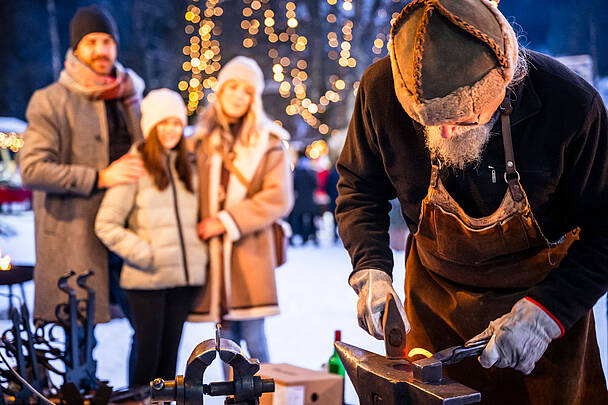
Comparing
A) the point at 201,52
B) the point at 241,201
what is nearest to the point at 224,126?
the point at 241,201

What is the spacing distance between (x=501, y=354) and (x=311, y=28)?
1264cm

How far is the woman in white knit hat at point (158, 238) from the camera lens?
2936 mm

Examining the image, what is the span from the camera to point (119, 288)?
3.14 metres

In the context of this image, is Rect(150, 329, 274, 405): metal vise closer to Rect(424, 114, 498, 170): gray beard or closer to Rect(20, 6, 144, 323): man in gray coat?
Rect(424, 114, 498, 170): gray beard

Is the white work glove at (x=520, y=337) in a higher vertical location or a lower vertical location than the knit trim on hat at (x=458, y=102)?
lower

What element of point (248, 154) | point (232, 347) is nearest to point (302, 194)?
point (248, 154)

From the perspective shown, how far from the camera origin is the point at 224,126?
3.18m

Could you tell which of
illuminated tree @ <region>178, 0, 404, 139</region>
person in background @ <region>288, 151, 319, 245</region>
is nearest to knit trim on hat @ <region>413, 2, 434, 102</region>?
person in background @ <region>288, 151, 319, 245</region>

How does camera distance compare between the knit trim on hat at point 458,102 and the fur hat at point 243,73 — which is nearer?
the knit trim on hat at point 458,102

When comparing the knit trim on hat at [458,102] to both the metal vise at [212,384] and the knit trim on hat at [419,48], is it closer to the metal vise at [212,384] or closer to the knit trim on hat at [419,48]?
the knit trim on hat at [419,48]

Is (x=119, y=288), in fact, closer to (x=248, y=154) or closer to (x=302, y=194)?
(x=248, y=154)

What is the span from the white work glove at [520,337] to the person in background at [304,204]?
711 centimetres

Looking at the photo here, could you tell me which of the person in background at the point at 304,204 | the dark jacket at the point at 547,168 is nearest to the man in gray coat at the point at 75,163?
the dark jacket at the point at 547,168

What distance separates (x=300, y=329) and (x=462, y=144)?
11.1 feet
